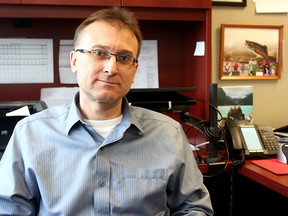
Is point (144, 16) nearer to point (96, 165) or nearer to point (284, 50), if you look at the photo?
point (96, 165)

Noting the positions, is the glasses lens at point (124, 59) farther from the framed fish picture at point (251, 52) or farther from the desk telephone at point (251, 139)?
the framed fish picture at point (251, 52)

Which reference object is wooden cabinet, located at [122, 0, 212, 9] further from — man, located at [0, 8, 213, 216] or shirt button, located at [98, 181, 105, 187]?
shirt button, located at [98, 181, 105, 187]

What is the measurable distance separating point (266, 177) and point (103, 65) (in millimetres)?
746

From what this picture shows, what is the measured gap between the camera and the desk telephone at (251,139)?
1.54 meters

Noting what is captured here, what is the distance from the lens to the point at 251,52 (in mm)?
1974

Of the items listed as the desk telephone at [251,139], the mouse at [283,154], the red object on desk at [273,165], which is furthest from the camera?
the desk telephone at [251,139]

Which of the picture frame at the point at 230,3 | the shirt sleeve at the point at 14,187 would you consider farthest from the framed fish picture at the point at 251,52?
the shirt sleeve at the point at 14,187

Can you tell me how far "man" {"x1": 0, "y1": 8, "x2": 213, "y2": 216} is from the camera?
98 cm

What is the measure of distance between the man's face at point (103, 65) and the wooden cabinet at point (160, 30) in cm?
46

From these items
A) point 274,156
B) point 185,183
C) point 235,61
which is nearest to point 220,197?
point 274,156

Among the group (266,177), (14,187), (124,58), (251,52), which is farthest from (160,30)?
(14,187)

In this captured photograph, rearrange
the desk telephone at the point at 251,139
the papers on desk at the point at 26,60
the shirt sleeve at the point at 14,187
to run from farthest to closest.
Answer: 1. the papers on desk at the point at 26,60
2. the desk telephone at the point at 251,139
3. the shirt sleeve at the point at 14,187

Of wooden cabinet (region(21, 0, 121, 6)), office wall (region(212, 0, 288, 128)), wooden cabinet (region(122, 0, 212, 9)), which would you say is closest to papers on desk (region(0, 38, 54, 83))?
wooden cabinet (region(21, 0, 121, 6))

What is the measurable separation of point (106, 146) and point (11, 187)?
29 cm
